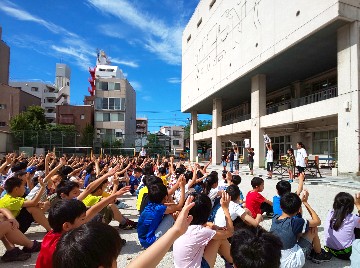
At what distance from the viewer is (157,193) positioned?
395 cm

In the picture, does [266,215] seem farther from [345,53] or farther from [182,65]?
[182,65]

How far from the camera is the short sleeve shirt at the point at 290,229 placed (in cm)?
326

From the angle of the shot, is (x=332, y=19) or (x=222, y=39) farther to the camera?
(x=222, y=39)

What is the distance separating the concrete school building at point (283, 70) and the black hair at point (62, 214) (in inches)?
530

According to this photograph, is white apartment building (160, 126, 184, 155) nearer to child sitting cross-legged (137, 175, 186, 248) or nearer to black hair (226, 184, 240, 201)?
black hair (226, 184, 240, 201)

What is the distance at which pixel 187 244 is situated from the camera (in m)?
2.62

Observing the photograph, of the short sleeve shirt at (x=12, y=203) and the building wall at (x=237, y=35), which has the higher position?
the building wall at (x=237, y=35)

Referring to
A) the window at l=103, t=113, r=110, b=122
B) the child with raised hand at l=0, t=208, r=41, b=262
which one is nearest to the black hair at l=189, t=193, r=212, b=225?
the child with raised hand at l=0, t=208, r=41, b=262

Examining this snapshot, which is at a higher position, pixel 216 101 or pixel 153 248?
pixel 216 101

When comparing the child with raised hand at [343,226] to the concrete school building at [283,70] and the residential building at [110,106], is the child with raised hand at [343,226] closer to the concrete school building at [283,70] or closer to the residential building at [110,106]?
the concrete school building at [283,70]

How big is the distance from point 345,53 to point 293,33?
127 inches

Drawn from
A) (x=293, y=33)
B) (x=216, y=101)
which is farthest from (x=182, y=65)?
(x=293, y=33)

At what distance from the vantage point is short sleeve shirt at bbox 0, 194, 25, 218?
A: 4.23 m

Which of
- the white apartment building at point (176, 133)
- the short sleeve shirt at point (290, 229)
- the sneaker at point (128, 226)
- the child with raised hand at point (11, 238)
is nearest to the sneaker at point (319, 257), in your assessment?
the short sleeve shirt at point (290, 229)
